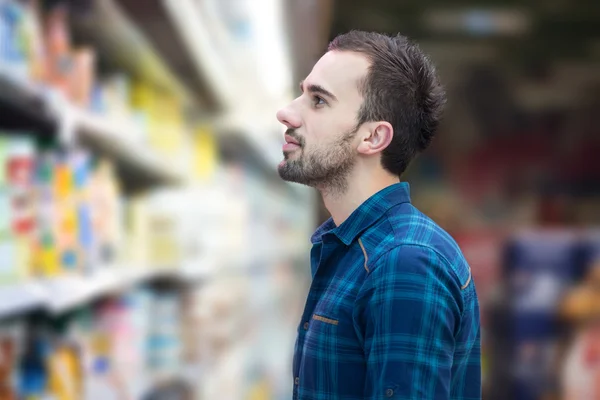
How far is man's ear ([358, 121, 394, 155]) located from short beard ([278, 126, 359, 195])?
0.04 feet

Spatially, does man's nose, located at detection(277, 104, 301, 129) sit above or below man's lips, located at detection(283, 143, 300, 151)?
above

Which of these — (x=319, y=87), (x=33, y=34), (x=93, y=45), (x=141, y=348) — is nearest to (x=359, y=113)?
(x=319, y=87)

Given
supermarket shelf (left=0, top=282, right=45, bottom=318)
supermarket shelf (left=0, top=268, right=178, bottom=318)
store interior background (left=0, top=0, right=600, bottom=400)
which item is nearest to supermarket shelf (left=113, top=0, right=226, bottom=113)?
store interior background (left=0, top=0, right=600, bottom=400)

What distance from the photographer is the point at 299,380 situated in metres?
0.78

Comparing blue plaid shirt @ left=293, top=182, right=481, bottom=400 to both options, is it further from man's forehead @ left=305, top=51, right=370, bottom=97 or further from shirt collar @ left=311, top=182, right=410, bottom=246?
man's forehead @ left=305, top=51, right=370, bottom=97

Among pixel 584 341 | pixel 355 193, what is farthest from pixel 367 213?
pixel 584 341

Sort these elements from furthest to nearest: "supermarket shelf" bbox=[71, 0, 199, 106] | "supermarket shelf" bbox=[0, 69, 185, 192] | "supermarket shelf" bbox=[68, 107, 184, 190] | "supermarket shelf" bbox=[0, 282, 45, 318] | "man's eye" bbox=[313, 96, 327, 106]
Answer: "supermarket shelf" bbox=[71, 0, 199, 106]
"supermarket shelf" bbox=[68, 107, 184, 190]
"supermarket shelf" bbox=[0, 69, 185, 192]
"supermarket shelf" bbox=[0, 282, 45, 318]
"man's eye" bbox=[313, 96, 327, 106]

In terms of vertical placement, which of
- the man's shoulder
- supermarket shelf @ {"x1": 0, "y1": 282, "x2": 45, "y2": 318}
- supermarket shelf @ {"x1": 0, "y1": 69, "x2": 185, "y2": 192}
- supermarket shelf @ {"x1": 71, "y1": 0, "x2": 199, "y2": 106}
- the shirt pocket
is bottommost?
the shirt pocket

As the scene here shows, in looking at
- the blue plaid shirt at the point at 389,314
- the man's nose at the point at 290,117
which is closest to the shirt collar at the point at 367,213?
the blue plaid shirt at the point at 389,314

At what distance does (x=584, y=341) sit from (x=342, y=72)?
217cm

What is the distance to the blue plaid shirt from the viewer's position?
0.70 m

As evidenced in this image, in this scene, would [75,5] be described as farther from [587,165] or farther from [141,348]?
[587,165]

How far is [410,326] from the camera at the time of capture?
2.31 ft

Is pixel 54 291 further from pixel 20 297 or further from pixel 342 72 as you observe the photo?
pixel 342 72
